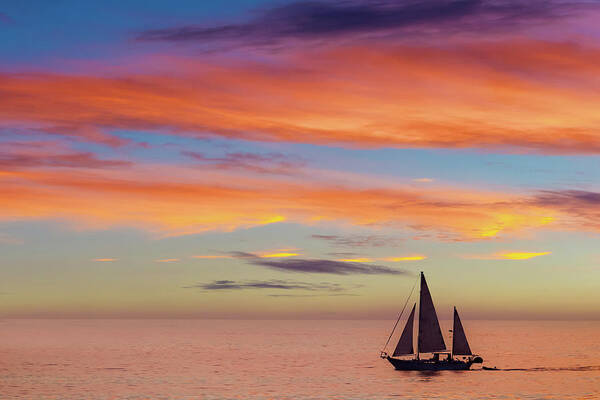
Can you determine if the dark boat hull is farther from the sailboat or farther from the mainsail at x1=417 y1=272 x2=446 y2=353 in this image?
the mainsail at x1=417 y1=272 x2=446 y2=353

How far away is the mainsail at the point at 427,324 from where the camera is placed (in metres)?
136

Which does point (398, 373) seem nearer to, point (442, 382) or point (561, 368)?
point (442, 382)

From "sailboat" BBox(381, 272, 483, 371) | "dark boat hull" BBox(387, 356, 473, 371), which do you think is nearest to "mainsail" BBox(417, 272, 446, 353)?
"sailboat" BBox(381, 272, 483, 371)

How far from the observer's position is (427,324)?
137 m

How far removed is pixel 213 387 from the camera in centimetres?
13450

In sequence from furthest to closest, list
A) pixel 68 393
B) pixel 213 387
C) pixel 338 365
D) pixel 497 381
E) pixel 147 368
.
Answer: pixel 338 365
pixel 147 368
pixel 497 381
pixel 213 387
pixel 68 393

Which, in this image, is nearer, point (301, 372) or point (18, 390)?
point (18, 390)

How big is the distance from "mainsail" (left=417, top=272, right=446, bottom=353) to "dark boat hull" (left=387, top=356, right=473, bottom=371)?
6604mm

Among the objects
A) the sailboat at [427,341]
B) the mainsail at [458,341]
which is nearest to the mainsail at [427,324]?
the sailboat at [427,341]

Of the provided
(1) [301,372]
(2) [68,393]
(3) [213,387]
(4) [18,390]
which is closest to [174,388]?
(3) [213,387]

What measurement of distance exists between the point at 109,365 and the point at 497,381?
9112 cm

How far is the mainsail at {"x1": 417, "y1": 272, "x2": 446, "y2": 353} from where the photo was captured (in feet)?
446

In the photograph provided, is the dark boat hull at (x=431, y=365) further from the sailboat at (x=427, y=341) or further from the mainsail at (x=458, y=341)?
the mainsail at (x=458, y=341)

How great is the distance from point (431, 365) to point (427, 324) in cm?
1101
